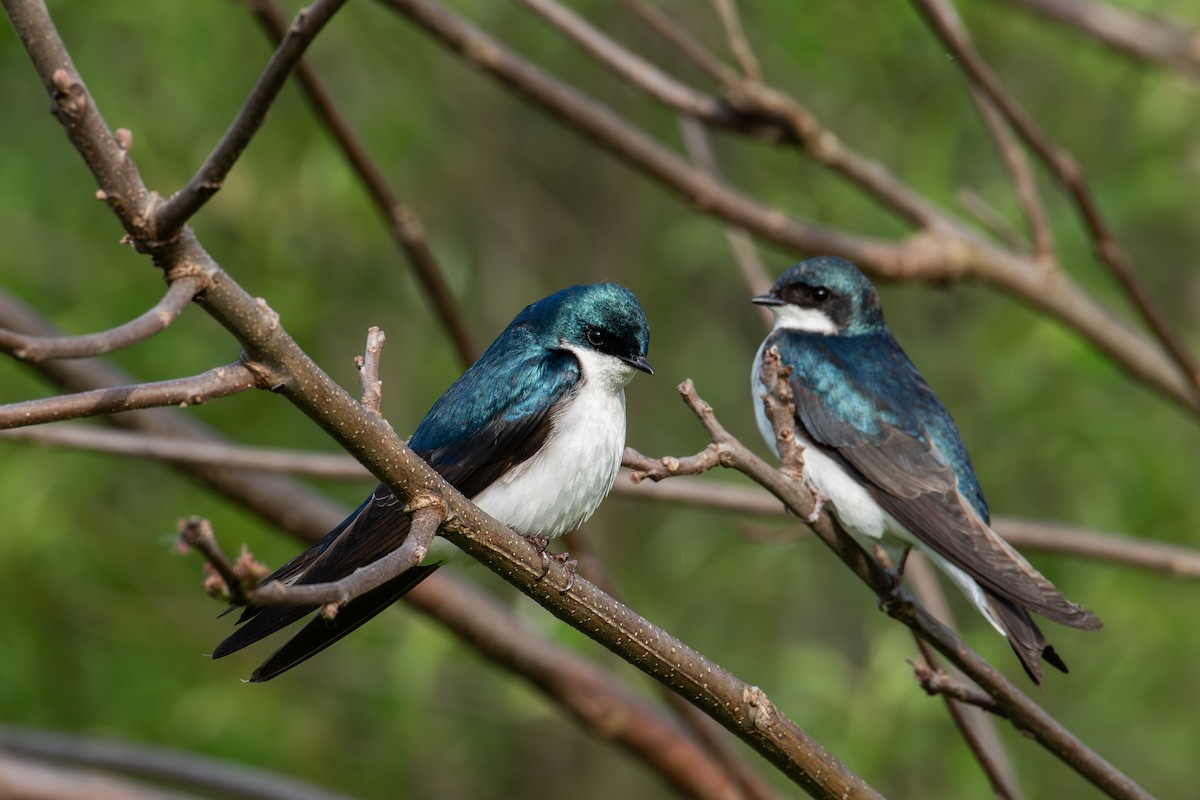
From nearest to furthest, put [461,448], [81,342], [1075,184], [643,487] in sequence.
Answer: [81,342] < [461,448] < [1075,184] < [643,487]

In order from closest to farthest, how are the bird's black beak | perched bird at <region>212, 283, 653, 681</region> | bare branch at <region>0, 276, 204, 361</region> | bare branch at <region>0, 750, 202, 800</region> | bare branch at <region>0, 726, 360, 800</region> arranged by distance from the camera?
bare branch at <region>0, 276, 204, 361</region>
perched bird at <region>212, 283, 653, 681</region>
the bird's black beak
bare branch at <region>0, 750, 202, 800</region>
bare branch at <region>0, 726, 360, 800</region>

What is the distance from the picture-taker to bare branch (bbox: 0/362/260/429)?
137cm

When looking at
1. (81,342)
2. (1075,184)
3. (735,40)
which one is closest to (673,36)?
(735,40)

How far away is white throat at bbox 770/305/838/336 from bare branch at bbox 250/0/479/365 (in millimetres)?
983

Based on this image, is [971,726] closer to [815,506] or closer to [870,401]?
[815,506]

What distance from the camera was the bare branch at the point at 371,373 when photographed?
180cm

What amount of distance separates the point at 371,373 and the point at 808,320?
2.44 meters

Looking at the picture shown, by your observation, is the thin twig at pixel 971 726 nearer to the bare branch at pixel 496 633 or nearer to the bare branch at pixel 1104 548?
the bare branch at pixel 1104 548

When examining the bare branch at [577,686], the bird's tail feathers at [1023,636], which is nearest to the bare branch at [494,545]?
the bird's tail feathers at [1023,636]

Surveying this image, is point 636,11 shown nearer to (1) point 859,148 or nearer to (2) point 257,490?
(2) point 257,490

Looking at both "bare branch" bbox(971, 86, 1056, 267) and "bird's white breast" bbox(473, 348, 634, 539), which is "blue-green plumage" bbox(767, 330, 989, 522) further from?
"bird's white breast" bbox(473, 348, 634, 539)

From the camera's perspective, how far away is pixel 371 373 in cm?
186

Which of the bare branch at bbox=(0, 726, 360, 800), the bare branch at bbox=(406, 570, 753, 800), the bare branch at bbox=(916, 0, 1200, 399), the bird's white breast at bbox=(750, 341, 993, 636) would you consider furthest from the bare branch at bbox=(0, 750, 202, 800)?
the bare branch at bbox=(916, 0, 1200, 399)

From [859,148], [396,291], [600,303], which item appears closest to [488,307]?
[396,291]
